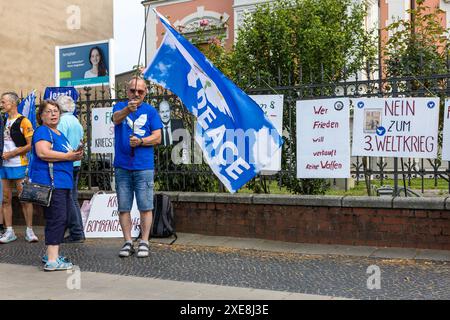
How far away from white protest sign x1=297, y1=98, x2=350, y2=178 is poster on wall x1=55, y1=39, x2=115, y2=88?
745cm

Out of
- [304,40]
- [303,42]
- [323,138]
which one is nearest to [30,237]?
[323,138]

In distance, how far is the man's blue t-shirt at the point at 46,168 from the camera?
590 cm

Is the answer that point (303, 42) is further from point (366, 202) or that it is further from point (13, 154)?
point (13, 154)

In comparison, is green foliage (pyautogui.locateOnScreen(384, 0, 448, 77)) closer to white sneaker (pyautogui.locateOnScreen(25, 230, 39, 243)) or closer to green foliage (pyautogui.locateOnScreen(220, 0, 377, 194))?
green foliage (pyautogui.locateOnScreen(220, 0, 377, 194))

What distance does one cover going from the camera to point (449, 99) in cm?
661

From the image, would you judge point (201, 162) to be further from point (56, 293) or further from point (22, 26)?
point (22, 26)

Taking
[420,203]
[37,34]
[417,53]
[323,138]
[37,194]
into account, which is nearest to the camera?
[37,194]

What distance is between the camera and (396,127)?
6.80 meters

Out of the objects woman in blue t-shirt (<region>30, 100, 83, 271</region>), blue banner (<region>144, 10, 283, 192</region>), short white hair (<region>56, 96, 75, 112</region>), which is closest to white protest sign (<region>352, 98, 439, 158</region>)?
blue banner (<region>144, 10, 283, 192</region>)

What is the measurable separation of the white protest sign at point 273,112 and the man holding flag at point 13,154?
328 centimetres

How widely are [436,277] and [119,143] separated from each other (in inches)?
151

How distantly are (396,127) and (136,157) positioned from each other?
323 centimetres

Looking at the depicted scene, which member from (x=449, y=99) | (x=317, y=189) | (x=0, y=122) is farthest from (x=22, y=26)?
(x=449, y=99)

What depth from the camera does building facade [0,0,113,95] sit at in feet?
69.3
